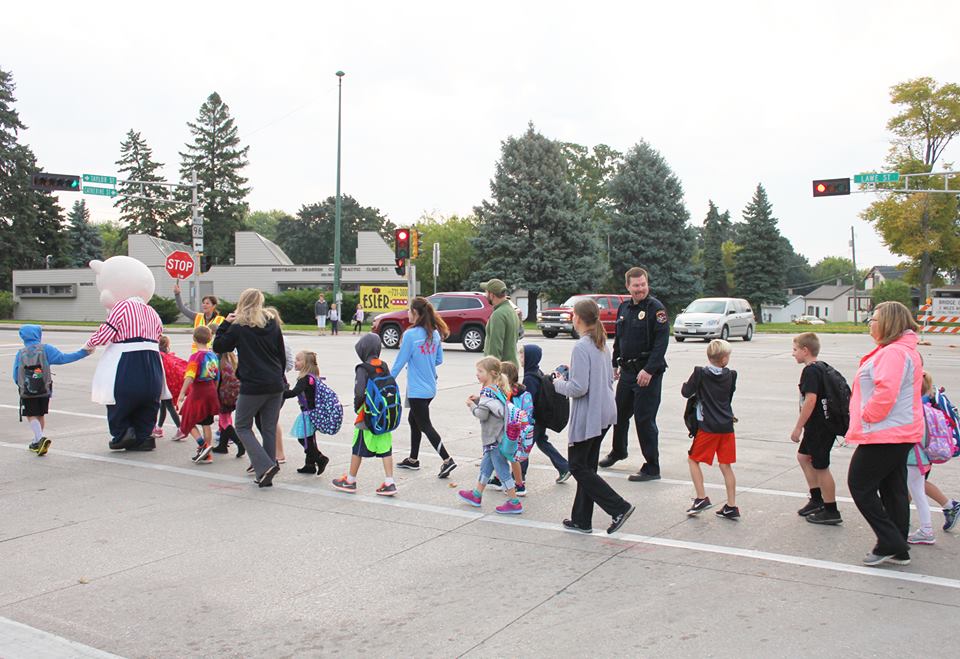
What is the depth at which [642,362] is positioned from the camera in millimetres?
7613

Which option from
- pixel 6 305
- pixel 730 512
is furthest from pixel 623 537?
pixel 6 305

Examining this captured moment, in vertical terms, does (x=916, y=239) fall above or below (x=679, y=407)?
above

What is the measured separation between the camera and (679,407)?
12.4m

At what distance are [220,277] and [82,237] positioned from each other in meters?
50.5

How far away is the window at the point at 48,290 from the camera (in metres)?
54.9

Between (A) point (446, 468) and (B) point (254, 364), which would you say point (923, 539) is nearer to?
(A) point (446, 468)

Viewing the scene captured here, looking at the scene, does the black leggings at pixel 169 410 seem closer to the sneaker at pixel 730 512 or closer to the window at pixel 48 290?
the sneaker at pixel 730 512

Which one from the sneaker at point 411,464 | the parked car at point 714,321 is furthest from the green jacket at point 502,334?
the parked car at point 714,321

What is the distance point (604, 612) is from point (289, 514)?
296 cm

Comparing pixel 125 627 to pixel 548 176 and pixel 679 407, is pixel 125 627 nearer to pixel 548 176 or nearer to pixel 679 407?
pixel 679 407

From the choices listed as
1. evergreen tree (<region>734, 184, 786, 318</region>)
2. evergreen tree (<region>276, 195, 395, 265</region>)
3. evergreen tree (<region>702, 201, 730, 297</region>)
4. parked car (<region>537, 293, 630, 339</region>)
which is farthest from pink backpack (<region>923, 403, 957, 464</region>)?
evergreen tree (<region>276, 195, 395, 265</region>)

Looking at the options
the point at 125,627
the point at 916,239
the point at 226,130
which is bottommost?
the point at 125,627

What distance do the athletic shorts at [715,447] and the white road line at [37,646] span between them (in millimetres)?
4162

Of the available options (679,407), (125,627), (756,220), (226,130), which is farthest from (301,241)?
(125,627)
